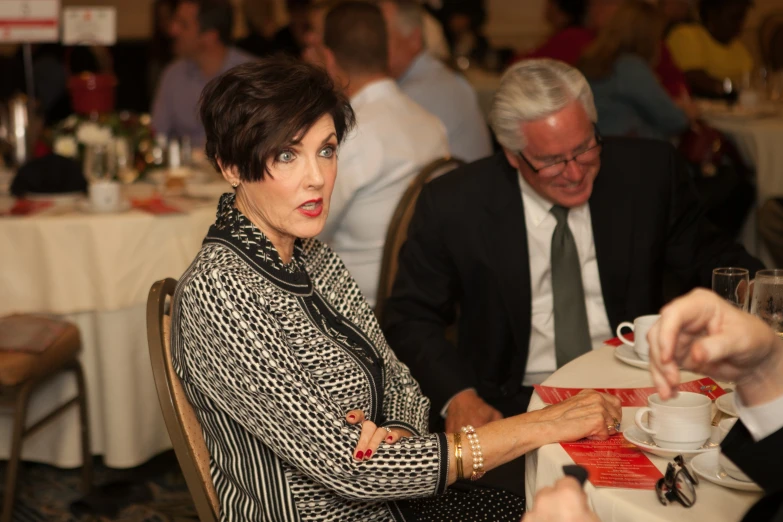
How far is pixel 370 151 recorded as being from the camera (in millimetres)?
Answer: 3041

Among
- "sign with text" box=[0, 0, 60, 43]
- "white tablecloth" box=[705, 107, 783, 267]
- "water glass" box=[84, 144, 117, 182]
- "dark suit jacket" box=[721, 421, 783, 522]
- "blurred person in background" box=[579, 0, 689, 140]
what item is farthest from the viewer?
"white tablecloth" box=[705, 107, 783, 267]

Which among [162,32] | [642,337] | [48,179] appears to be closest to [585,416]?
[642,337]

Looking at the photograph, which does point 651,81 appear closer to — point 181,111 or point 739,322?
point 181,111

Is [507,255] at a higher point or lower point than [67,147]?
higher

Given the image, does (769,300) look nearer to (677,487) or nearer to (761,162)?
(677,487)

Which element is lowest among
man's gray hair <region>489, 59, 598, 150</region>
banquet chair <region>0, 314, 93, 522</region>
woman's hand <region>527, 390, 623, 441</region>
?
banquet chair <region>0, 314, 93, 522</region>

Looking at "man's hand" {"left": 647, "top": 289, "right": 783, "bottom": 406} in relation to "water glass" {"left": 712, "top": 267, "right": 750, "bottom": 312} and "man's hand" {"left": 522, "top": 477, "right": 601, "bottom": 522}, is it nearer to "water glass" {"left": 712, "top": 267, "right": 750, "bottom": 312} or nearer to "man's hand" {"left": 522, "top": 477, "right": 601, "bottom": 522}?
"man's hand" {"left": 522, "top": 477, "right": 601, "bottom": 522}

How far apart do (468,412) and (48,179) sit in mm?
2044

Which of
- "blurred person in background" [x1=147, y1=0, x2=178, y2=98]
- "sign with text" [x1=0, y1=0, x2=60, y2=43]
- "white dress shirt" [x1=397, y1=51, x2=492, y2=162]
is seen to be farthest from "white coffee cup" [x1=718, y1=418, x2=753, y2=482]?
"blurred person in background" [x1=147, y1=0, x2=178, y2=98]

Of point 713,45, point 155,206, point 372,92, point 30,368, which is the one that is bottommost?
point 30,368

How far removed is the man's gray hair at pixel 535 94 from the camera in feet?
7.26

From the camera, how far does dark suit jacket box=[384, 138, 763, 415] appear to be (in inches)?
92.4

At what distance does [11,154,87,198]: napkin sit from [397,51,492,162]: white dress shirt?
5.58ft

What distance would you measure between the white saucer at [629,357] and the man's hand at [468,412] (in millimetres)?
366
